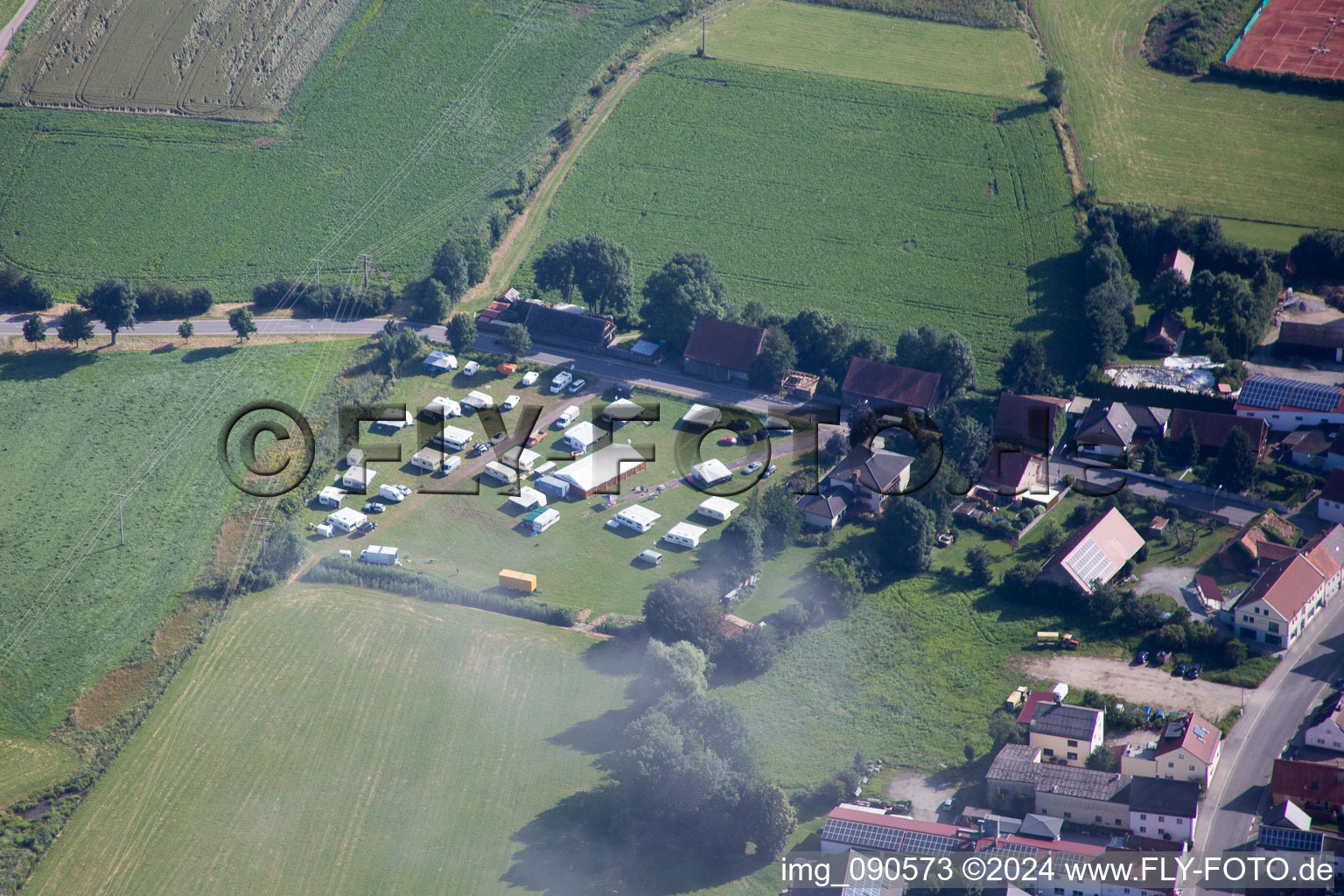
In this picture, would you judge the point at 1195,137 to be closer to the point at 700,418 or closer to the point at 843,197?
the point at 843,197

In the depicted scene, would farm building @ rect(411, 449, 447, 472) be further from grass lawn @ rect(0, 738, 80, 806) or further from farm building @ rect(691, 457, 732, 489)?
grass lawn @ rect(0, 738, 80, 806)

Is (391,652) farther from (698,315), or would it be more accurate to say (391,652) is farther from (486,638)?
(698,315)

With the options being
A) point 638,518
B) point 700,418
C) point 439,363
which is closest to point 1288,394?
point 700,418

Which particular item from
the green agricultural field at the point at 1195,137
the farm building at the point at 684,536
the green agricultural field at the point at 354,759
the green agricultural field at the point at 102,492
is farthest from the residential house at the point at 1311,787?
the green agricultural field at the point at 1195,137

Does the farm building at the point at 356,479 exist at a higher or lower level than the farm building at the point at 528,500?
higher

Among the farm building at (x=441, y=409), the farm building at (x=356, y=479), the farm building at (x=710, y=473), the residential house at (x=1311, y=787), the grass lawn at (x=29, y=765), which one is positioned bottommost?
the grass lawn at (x=29, y=765)

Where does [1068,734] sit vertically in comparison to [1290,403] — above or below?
below

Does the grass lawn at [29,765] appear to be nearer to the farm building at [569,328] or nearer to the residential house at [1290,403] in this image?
the farm building at [569,328]
